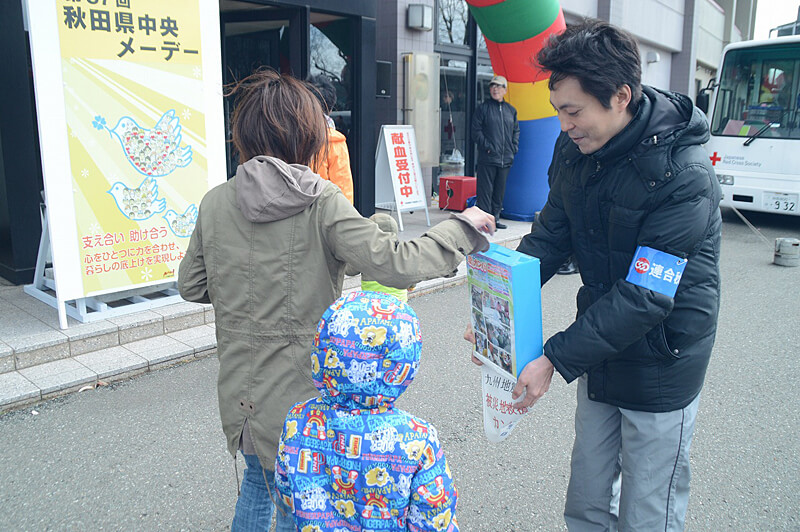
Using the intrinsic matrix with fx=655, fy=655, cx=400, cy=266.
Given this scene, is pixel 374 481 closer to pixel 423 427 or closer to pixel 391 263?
pixel 423 427

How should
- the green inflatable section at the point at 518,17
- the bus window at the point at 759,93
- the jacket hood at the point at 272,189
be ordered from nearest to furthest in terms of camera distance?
the jacket hood at the point at 272,189 → the green inflatable section at the point at 518,17 → the bus window at the point at 759,93

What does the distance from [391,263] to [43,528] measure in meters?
2.13

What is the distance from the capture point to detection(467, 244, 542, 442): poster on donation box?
1.96 meters

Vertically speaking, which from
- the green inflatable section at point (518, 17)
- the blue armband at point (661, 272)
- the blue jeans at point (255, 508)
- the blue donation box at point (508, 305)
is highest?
the green inflatable section at point (518, 17)

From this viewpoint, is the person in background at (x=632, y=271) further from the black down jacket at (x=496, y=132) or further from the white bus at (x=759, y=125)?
the white bus at (x=759, y=125)

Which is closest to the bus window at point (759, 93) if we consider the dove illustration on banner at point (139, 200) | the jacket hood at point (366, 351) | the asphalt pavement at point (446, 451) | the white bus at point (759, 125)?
the white bus at point (759, 125)

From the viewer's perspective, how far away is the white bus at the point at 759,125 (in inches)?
396

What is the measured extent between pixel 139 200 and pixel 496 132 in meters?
5.43

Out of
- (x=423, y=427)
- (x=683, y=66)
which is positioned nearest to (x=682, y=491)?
(x=423, y=427)

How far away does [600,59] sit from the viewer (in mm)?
1851

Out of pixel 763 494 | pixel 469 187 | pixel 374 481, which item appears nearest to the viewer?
pixel 374 481

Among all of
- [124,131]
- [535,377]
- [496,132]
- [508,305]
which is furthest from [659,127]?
[496,132]

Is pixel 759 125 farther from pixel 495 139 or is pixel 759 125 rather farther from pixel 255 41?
pixel 255 41

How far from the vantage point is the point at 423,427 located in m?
1.65
